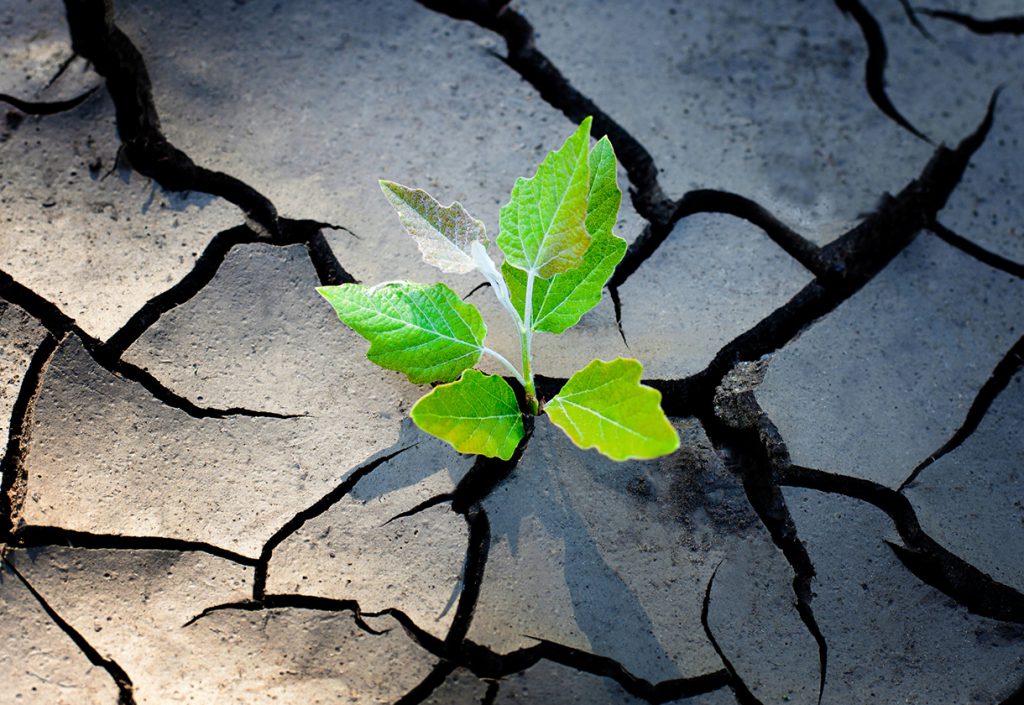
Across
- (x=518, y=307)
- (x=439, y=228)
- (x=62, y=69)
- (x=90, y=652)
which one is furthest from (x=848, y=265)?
(x=62, y=69)

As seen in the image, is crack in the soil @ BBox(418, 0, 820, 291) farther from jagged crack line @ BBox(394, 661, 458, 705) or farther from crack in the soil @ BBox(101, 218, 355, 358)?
jagged crack line @ BBox(394, 661, 458, 705)

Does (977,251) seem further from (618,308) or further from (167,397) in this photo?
(167,397)

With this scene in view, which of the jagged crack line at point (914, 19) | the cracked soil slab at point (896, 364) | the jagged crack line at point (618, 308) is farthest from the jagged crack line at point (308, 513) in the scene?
the jagged crack line at point (914, 19)

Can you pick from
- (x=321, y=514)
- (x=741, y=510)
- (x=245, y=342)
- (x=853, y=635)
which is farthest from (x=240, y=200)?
(x=853, y=635)

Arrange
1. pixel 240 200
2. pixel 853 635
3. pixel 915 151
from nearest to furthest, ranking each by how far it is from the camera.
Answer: pixel 853 635, pixel 240 200, pixel 915 151

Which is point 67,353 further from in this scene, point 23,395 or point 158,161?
point 158,161

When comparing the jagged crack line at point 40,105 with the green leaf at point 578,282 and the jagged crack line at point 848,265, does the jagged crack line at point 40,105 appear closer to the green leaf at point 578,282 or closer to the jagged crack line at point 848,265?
the green leaf at point 578,282

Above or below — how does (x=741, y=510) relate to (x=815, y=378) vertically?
below
